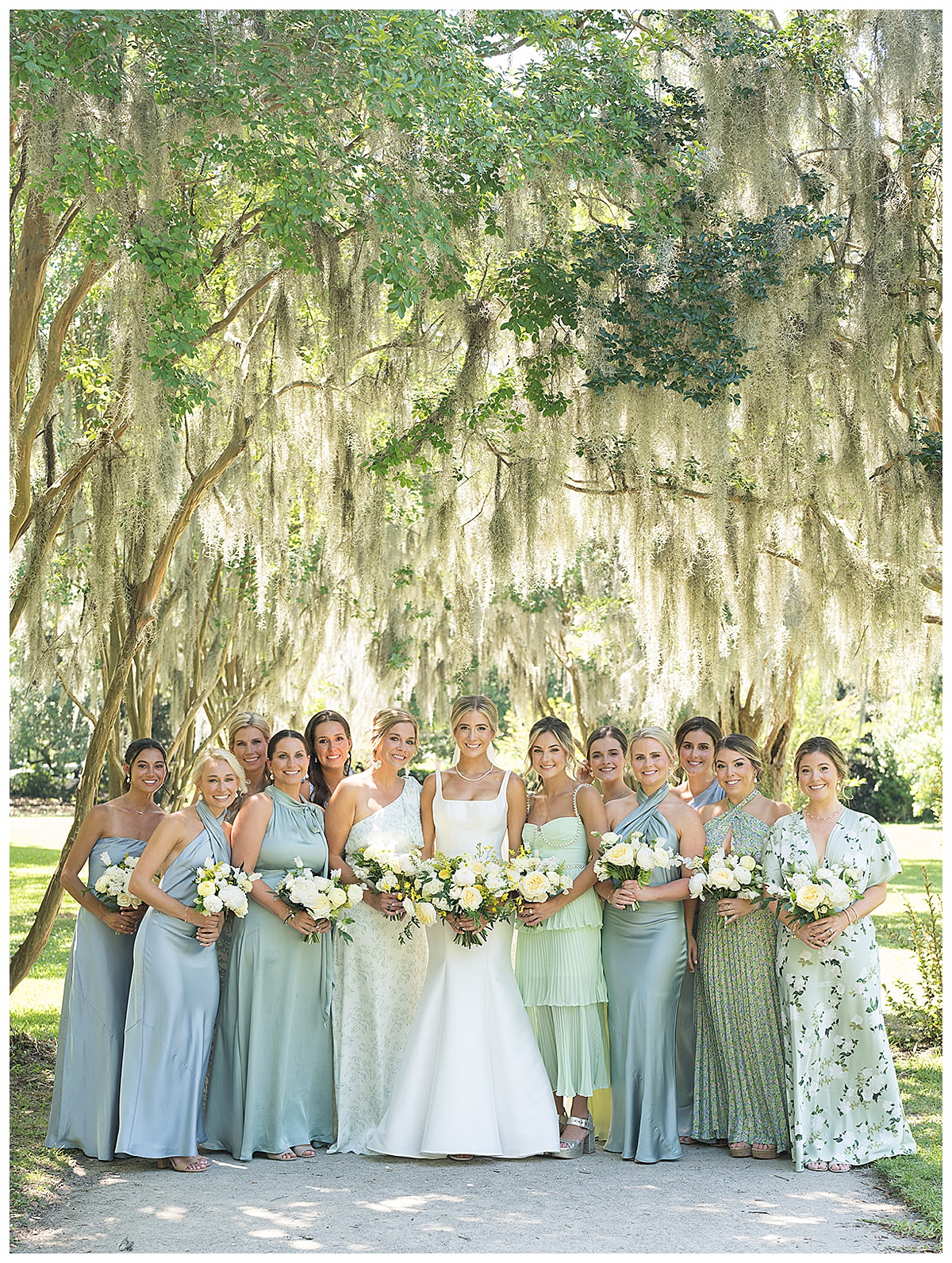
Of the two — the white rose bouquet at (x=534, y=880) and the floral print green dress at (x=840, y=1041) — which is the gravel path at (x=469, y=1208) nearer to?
the floral print green dress at (x=840, y=1041)

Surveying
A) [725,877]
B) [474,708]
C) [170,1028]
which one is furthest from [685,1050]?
[170,1028]

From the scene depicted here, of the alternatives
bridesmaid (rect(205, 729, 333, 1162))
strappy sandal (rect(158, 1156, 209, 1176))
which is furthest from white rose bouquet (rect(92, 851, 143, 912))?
strappy sandal (rect(158, 1156, 209, 1176))

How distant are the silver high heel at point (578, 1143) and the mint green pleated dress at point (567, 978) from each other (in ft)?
0.41

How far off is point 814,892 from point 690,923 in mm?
734

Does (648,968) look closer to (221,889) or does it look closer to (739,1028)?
(739,1028)

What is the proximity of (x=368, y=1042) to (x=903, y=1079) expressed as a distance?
3.20 metres

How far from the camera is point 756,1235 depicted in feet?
13.3

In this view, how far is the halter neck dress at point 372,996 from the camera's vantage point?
16.8 ft

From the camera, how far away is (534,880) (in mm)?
4859

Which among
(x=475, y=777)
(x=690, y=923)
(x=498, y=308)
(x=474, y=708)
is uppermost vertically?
(x=498, y=308)

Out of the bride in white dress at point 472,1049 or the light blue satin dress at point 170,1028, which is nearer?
the light blue satin dress at point 170,1028

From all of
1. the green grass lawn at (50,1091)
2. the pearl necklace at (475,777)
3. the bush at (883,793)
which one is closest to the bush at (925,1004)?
the green grass lawn at (50,1091)

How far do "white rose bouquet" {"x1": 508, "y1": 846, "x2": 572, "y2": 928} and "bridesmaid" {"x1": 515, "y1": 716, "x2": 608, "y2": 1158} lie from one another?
6cm

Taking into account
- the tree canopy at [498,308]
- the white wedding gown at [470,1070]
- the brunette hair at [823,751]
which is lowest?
the white wedding gown at [470,1070]
